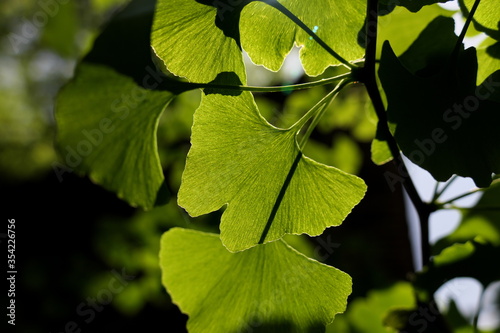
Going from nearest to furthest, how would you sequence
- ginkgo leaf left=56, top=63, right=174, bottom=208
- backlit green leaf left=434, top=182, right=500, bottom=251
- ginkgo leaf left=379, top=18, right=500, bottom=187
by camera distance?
ginkgo leaf left=379, top=18, right=500, bottom=187
ginkgo leaf left=56, top=63, right=174, bottom=208
backlit green leaf left=434, top=182, right=500, bottom=251

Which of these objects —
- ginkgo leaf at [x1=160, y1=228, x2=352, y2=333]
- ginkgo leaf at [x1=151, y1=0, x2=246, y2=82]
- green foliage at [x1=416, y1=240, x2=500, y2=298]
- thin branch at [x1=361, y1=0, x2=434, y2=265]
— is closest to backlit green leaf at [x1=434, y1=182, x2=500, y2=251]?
green foliage at [x1=416, y1=240, x2=500, y2=298]

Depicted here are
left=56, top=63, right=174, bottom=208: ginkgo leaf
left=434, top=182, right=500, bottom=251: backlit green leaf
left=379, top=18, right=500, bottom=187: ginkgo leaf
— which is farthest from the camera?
left=434, top=182, right=500, bottom=251: backlit green leaf

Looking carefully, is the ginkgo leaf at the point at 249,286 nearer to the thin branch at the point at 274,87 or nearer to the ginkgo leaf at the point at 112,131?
the ginkgo leaf at the point at 112,131

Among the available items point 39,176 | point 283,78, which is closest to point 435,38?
point 283,78

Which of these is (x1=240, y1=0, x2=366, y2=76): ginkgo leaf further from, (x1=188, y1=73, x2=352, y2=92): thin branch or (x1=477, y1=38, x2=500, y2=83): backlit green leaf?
(x1=477, y1=38, x2=500, y2=83): backlit green leaf

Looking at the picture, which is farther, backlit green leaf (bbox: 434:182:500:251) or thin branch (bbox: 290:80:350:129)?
backlit green leaf (bbox: 434:182:500:251)

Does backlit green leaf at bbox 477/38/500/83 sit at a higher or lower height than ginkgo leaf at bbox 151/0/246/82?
higher

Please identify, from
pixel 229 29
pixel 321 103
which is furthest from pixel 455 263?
pixel 229 29
